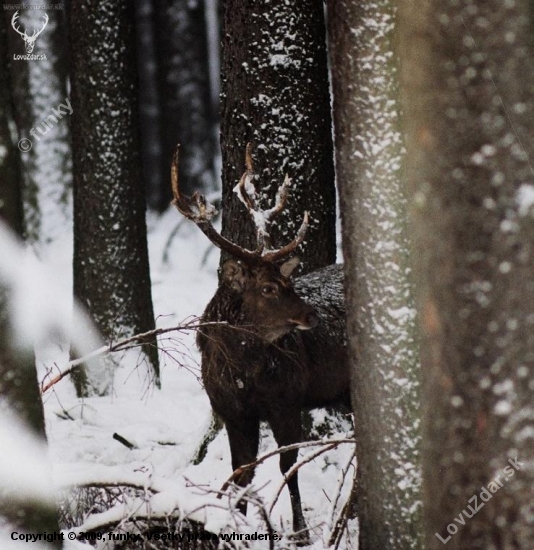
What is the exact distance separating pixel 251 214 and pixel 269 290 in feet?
1.75

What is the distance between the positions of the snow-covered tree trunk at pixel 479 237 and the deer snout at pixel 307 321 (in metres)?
2.71

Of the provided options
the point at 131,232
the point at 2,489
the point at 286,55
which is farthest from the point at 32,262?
the point at 2,489

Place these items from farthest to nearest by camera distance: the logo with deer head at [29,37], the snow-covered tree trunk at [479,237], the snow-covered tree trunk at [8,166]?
1. the logo with deer head at [29,37]
2. the snow-covered tree trunk at [8,166]
3. the snow-covered tree trunk at [479,237]

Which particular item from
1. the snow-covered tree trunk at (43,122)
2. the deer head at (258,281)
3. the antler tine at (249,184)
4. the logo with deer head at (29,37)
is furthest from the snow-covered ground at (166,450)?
the logo with deer head at (29,37)

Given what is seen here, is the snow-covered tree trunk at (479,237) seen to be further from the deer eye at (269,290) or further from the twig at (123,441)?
the twig at (123,441)

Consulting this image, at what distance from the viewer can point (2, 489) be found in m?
3.96

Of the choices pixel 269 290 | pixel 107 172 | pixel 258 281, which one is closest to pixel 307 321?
pixel 269 290

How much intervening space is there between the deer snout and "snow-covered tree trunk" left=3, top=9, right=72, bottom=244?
8.52 metres

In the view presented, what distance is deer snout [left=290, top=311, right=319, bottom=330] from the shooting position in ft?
20.2

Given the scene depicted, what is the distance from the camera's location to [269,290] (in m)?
6.31

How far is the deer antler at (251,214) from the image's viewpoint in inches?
242

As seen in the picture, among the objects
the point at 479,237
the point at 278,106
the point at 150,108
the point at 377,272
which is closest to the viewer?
the point at 479,237

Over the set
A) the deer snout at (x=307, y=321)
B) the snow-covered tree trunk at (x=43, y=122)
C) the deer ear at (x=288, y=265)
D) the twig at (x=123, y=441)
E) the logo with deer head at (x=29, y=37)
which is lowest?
the twig at (x=123, y=441)

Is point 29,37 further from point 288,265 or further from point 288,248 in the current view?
point 288,248
